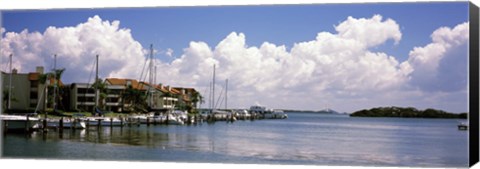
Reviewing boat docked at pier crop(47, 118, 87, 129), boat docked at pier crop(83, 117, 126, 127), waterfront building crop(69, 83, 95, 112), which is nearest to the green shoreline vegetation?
boat docked at pier crop(47, 118, 87, 129)

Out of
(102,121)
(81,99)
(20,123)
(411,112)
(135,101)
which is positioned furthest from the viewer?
(135,101)

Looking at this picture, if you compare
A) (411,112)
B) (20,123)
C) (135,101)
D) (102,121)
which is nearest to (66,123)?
(20,123)

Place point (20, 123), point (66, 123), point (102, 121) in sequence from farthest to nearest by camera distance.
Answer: point (102, 121) < point (66, 123) < point (20, 123)

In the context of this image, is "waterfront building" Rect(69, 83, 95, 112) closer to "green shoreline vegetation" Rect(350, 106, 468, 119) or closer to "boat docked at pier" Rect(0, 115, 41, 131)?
"boat docked at pier" Rect(0, 115, 41, 131)

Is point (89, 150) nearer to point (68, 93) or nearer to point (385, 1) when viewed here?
point (385, 1)

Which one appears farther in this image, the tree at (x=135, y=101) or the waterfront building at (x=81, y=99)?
the waterfront building at (x=81, y=99)

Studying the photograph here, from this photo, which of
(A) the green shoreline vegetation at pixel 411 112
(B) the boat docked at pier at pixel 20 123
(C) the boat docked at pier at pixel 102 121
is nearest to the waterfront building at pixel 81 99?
(C) the boat docked at pier at pixel 102 121

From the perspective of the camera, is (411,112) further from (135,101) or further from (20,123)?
(135,101)

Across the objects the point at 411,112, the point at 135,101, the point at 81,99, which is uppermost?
the point at 81,99

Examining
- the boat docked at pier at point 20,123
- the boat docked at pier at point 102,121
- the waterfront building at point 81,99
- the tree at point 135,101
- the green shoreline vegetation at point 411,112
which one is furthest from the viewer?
the waterfront building at point 81,99

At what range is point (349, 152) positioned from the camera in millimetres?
20688

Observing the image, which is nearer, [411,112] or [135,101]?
[411,112]

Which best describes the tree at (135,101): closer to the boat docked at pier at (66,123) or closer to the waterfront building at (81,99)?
the waterfront building at (81,99)

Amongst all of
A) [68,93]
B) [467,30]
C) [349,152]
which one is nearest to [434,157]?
[349,152]
